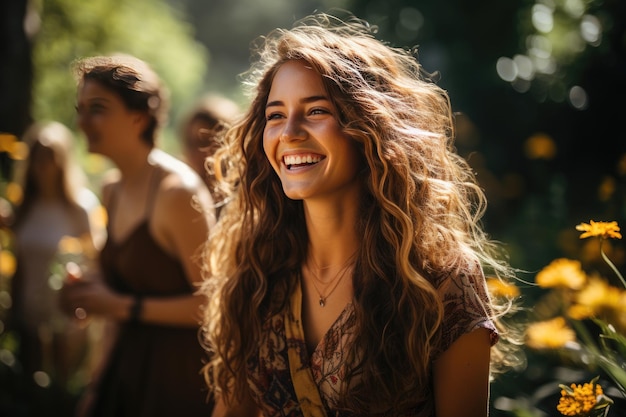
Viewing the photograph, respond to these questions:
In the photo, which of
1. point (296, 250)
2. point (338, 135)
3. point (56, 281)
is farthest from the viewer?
point (56, 281)

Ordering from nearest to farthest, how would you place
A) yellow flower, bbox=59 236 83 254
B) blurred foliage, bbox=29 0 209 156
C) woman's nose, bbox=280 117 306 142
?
woman's nose, bbox=280 117 306 142, yellow flower, bbox=59 236 83 254, blurred foliage, bbox=29 0 209 156

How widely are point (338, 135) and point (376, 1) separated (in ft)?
24.9

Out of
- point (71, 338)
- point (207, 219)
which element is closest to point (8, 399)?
point (71, 338)

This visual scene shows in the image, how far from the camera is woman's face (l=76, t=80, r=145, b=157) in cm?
312

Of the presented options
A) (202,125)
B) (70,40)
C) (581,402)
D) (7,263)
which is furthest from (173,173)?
(70,40)

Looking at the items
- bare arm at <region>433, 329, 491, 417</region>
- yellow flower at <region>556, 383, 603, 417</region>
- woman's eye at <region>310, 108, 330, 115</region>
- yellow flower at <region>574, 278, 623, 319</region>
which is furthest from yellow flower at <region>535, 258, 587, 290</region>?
woman's eye at <region>310, 108, 330, 115</region>

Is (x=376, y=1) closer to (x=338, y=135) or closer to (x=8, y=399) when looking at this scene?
(x=8, y=399)

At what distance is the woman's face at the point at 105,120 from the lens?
3.12 metres

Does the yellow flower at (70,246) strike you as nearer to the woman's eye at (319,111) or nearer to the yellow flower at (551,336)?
the yellow flower at (551,336)

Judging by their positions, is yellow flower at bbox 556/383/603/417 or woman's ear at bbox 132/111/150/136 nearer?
yellow flower at bbox 556/383/603/417

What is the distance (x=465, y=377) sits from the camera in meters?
1.97

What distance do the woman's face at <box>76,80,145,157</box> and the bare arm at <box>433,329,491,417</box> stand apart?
1.81 metres

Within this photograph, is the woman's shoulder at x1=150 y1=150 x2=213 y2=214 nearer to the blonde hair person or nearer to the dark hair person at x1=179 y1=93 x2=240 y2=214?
the dark hair person at x1=179 y1=93 x2=240 y2=214

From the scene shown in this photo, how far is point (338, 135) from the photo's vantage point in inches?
83.6
